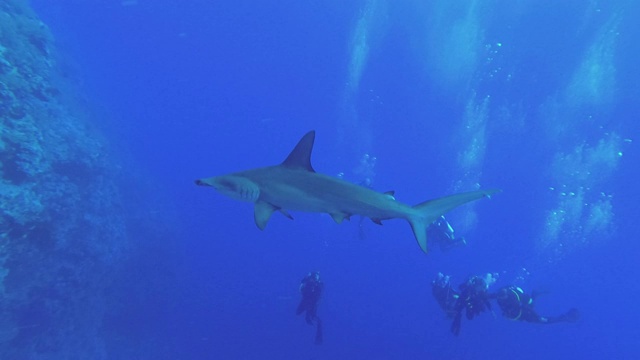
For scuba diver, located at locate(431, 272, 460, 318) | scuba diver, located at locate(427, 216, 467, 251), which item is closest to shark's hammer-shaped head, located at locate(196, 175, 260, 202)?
scuba diver, located at locate(431, 272, 460, 318)

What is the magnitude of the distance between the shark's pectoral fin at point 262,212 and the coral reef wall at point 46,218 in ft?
→ 43.9

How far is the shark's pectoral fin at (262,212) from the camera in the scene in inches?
157

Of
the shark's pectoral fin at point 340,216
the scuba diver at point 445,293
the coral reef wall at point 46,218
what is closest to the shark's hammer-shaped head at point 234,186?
the shark's pectoral fin at point 340,216

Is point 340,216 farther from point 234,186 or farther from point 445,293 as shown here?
point 445,293

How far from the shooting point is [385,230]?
55.6 meters

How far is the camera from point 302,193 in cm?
393

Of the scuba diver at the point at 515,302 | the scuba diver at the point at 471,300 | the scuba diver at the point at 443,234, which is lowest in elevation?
the scuba diver at the point at 471,300

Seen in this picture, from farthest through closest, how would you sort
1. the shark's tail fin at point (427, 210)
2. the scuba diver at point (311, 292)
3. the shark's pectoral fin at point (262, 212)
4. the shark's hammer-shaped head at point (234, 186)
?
1. the scuba diver at point (311, 292)
2. the shark's tail fin at point (427, 210)
3. the shark's pectoral fin at point (262, 212)
4. the shark's hammer-shaped head at point (234, 186)

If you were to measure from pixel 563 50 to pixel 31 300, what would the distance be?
59108 mm

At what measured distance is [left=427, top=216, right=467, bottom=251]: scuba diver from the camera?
21.0 meters

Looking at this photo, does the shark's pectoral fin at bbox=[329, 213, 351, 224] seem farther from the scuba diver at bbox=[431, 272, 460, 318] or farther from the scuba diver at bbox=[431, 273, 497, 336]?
the scuba diver at bbox=[431, 272, 460, 318]

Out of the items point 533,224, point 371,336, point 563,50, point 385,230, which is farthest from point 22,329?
point 533,224

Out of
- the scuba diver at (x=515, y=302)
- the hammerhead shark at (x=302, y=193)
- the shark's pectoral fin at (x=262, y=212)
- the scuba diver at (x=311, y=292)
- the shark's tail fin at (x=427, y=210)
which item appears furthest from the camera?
the scuba diver at (x=311, y=292)

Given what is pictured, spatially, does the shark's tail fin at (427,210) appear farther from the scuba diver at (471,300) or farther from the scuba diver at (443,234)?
the scuba diver at (443,234)
